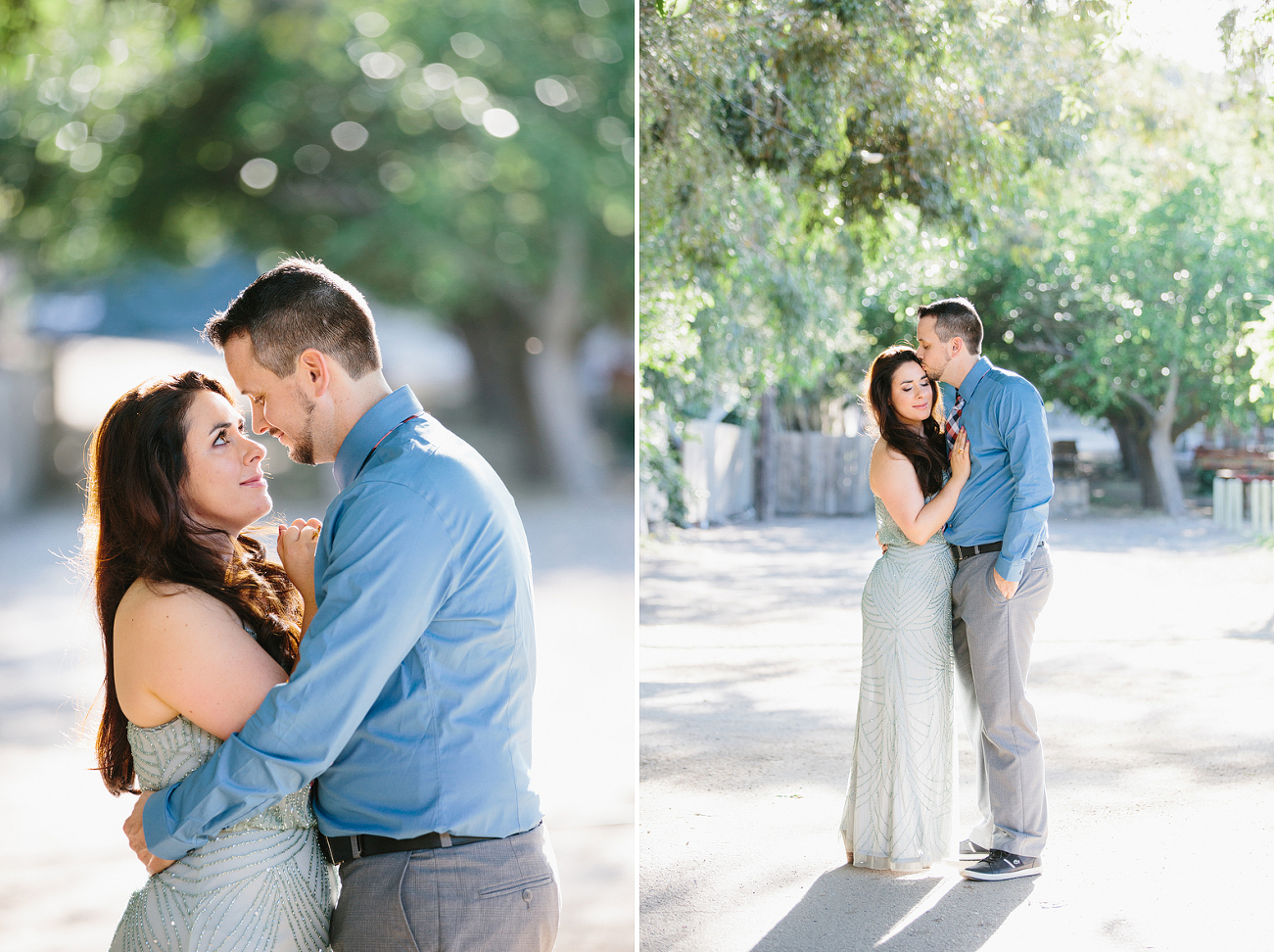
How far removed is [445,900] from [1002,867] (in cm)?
179

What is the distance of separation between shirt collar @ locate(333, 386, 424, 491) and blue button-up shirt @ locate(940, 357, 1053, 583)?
167 centimetres

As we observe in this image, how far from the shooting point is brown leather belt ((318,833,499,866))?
4.38 feet

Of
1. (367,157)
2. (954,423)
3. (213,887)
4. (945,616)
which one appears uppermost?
(367,157)

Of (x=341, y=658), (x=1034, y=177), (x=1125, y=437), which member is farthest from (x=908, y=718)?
(x=341, y=658)

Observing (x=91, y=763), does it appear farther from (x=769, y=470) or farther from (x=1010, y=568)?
(x=1010, y=568)

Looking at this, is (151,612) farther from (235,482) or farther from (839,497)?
(839,497)

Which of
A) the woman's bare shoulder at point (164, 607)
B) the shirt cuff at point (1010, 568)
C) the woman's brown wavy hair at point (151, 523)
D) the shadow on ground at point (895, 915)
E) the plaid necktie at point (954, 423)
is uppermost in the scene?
the plaid necktie at point (954, 423)

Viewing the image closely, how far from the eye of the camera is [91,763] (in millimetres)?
5145

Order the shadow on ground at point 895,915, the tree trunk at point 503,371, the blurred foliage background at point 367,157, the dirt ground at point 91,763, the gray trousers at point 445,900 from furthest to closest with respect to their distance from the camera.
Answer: the tree trunk at point 503,371 < the blurred foliage background at point 367,157 < the dirt ground at point 91,763 < the shadow on ground at point 895,915 < the gray trousers at point 445,900

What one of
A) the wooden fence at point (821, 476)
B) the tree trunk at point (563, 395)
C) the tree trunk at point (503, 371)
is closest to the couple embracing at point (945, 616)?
the wooden fence at point (821, 476)

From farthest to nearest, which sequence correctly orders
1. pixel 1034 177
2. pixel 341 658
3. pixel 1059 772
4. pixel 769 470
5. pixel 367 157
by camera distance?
pixel 367 157 < pixel 769 470 < pixel 1034 177 < pixel 1059 772 < pixel 341 658

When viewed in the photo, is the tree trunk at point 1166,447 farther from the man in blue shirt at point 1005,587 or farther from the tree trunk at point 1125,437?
the man in blue shirt at point 1005,587

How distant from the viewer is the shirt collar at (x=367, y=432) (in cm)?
139

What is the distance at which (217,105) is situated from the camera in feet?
A: 48.1
